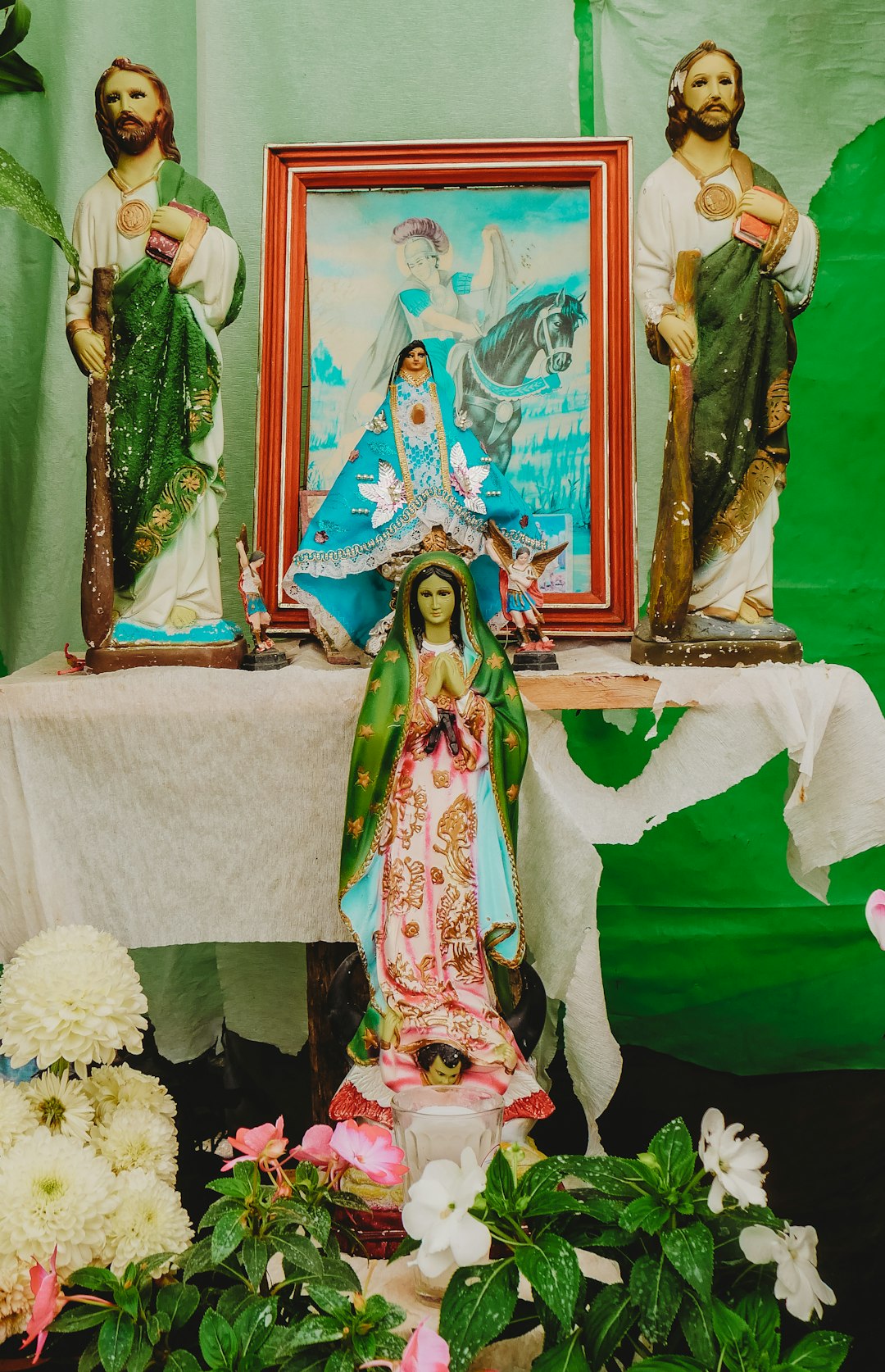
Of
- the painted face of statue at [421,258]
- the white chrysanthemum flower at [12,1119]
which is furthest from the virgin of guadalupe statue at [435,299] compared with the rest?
the white chrysanthemum flower at [12,1119]

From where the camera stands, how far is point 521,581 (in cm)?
196

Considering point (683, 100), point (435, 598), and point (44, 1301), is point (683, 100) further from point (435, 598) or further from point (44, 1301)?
point (44, 1301)

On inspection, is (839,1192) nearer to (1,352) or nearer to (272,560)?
(272,560)

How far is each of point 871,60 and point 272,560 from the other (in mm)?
1591

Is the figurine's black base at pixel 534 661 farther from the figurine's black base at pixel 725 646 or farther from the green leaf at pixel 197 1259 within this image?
the green leaf at pixel 197 1259

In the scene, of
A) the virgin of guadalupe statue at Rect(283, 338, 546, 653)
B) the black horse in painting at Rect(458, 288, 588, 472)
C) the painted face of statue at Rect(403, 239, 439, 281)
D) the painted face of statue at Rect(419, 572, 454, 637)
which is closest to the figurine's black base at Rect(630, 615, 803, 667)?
the virgin of guadalupe statue at Rect(283, 338, 546, 653)

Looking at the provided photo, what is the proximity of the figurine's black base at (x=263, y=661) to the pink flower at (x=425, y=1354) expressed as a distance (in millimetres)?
1211

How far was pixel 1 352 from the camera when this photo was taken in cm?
251

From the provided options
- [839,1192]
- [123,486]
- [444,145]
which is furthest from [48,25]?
[839,1192]

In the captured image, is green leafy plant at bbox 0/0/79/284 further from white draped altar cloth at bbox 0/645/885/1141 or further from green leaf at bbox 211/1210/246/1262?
green leaf at bbox 211/1210/246/1262

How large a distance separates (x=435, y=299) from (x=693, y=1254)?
1875 millimetres

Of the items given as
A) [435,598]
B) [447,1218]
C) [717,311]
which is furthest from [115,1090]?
[717,311]

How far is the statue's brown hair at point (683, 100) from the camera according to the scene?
187 centimetres

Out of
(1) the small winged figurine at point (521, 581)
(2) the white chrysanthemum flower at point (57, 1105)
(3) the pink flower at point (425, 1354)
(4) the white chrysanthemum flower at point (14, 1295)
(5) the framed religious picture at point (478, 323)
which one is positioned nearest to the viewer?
(3) the pink flower at point (425, 1354)
